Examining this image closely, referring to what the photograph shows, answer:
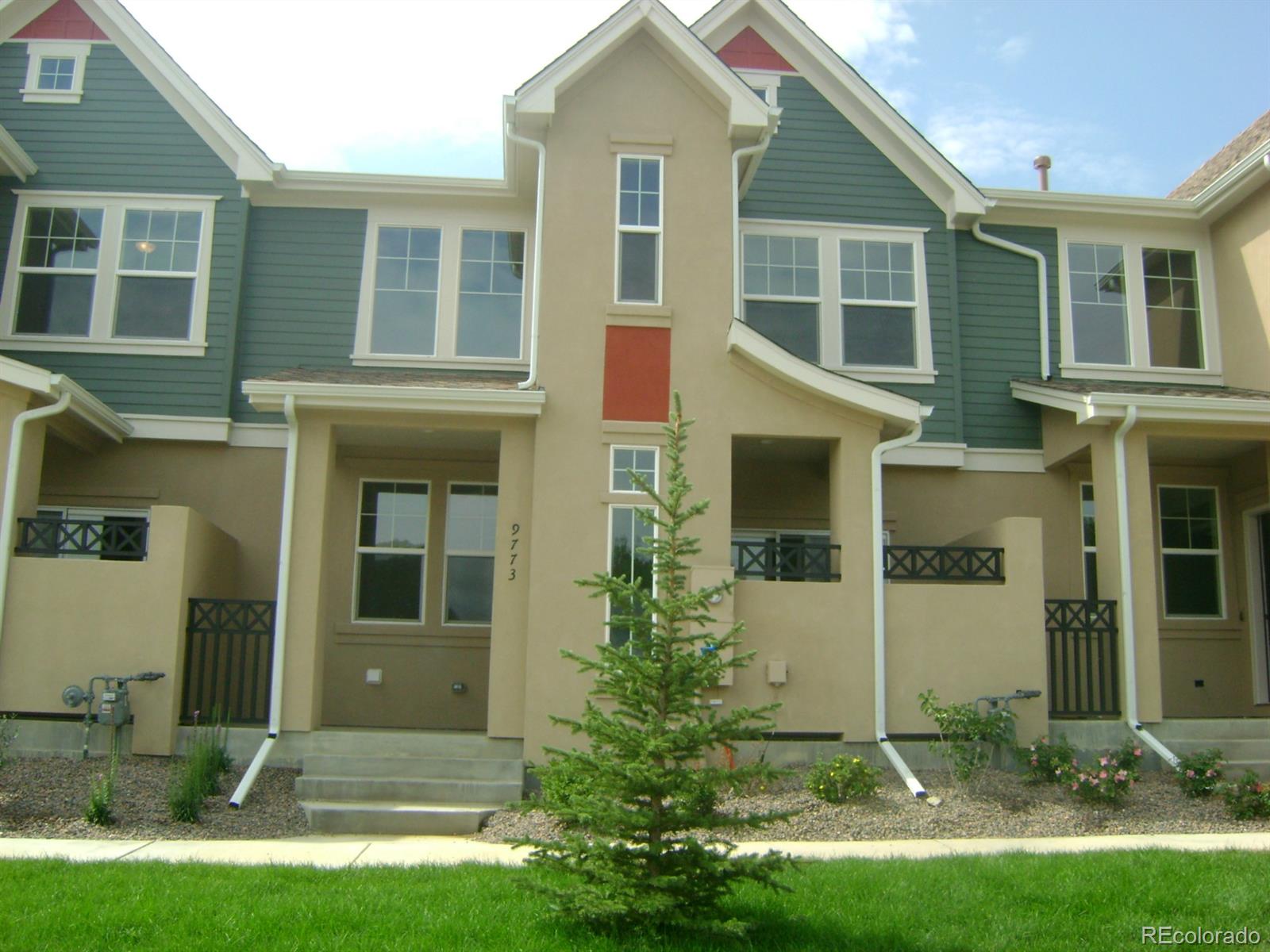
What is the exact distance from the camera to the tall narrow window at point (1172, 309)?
15898 mm

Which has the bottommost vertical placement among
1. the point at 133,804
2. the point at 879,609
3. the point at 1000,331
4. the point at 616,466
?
the point at 133,804

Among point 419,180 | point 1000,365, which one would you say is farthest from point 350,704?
point 1000,365

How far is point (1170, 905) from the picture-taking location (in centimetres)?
732

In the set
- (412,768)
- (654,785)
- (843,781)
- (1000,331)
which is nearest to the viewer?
(654,785)

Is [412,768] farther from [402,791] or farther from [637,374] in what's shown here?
[637,374]

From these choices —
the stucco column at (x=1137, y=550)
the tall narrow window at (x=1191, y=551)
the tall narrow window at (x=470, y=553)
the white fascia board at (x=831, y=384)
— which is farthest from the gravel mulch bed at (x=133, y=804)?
the tall narrow window at (x=1191, y=551)

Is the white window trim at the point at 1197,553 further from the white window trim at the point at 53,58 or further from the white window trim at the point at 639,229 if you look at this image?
the white window trim at the point at 53,58

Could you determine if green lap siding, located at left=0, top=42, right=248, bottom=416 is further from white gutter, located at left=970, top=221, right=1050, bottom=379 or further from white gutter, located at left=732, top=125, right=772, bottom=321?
white gutter, located at left=970, top=221, right=1050, bottom=379

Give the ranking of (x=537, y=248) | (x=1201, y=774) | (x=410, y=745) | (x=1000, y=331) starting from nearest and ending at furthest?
(x=1201, y=774)
(x=410, y=745)
(x=537, y=248)
(x=1000, y=331)

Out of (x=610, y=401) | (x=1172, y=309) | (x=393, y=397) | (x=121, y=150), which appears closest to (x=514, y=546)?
(x=610, y=401)

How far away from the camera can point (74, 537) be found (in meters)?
12.6

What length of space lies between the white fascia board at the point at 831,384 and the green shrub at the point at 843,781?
365 cm

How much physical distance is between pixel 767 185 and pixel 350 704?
819 centimetres

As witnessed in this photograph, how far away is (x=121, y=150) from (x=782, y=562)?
9634 millimetres
